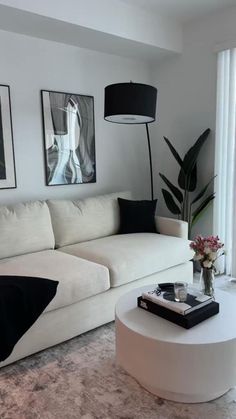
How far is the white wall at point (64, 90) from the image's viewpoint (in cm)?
307

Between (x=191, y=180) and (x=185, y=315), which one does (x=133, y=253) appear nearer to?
(x=185, y=315)

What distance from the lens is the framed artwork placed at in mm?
2982

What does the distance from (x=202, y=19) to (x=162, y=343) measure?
324cm

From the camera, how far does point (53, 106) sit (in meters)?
3.29

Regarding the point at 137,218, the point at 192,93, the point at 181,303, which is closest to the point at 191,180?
the point at 137,218

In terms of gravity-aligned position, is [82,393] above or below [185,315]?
below

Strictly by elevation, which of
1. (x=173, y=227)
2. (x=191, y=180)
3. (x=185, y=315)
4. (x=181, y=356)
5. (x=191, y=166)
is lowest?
(x=181, y=356)

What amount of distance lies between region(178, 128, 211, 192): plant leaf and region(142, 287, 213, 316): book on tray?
181 centimetres

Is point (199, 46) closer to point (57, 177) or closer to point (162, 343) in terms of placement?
point (57, 177)

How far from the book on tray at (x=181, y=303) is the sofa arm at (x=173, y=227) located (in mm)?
1278

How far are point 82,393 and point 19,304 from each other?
1.97 ft

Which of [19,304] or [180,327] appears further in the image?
[19,304]

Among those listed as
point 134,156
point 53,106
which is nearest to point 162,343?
point 53,106

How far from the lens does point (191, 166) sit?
139 inches
